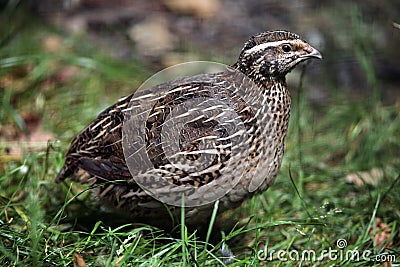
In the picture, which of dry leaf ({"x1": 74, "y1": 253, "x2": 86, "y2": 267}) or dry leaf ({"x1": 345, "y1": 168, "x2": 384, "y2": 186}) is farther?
dry leaf ({"x1": 345, "y1": 168, "x2": 384, "y2": 186})

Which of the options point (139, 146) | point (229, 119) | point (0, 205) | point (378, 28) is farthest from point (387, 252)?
point (378, 28)

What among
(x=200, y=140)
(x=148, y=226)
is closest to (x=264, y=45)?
(x=200, y=140)

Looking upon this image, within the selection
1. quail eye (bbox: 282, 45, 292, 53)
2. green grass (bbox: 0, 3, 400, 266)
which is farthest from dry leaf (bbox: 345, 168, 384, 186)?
quail eye (bbox: 282, 45, 292, 53)

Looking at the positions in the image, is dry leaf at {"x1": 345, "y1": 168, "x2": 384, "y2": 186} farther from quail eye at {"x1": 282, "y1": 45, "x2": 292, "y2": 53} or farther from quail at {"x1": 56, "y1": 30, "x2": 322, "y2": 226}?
quail eye at {"x1": 282, "y1": 45, "x2": 292, "y2": 53}

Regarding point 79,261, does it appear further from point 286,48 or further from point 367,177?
point 367,177

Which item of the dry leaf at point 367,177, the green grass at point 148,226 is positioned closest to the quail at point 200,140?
the green grass at point 148,226
